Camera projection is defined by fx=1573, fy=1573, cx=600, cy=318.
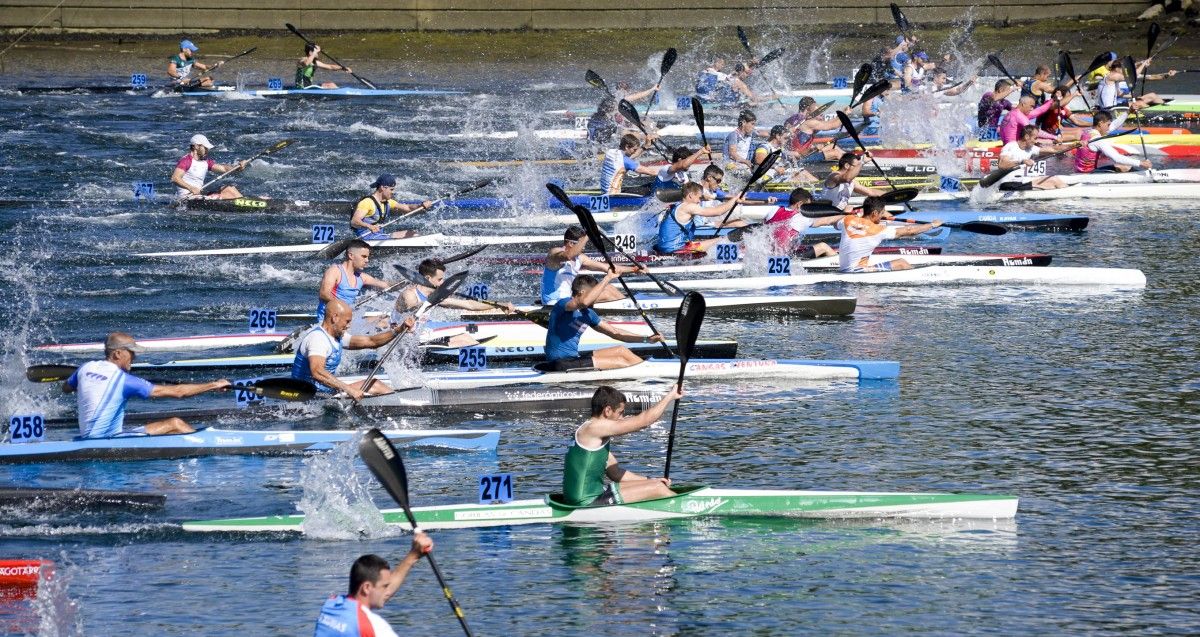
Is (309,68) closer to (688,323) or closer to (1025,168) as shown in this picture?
(1025,168)

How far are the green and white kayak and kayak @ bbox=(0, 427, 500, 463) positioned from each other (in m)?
1.90

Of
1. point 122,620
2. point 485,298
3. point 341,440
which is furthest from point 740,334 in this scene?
point 122,620

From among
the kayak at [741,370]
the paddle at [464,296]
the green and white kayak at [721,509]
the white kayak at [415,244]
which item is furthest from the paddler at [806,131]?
the green and white kayak at [721,509]

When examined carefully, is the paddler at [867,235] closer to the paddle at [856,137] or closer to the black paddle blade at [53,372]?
the paddle at [856,137]

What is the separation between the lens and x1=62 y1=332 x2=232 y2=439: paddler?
13227 millimetres

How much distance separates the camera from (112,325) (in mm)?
19016

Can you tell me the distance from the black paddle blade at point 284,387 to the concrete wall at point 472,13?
111ft

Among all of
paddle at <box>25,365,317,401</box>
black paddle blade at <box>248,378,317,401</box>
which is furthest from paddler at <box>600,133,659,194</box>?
black paddle blade at <box>248,378,317,401</box>

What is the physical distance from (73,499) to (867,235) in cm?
1146

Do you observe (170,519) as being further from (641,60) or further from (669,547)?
(641,60)

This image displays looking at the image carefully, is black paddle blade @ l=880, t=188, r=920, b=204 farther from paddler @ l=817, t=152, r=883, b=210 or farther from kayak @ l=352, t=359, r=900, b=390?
kayak @ l=352, t=359, r=900, b=390

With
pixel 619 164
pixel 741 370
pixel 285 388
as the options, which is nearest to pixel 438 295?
pixel 285 388

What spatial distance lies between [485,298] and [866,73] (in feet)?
37.5

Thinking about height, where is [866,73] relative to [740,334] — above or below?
above
